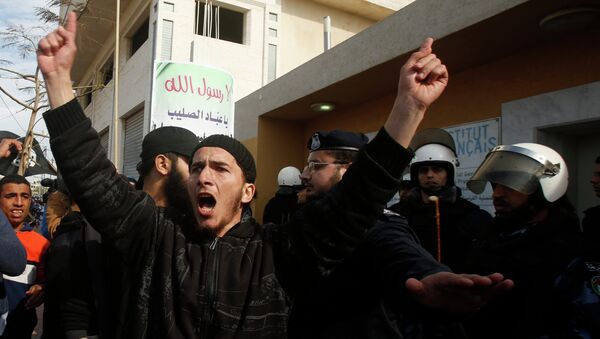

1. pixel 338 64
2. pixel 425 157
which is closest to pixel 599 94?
pixel 425 157

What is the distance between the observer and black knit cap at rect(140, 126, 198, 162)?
2.64 metres

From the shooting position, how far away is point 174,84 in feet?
14.7

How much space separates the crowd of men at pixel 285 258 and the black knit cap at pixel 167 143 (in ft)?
0.85

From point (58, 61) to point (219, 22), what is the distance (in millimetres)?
→ 12996

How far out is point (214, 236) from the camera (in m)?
1.88

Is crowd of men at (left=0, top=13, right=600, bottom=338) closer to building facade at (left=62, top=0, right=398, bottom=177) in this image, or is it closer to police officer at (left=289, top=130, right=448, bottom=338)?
police officer at (left=289, top=130, right=448, bottom=338)

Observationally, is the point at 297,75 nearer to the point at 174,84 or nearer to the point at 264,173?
the point at 264,173

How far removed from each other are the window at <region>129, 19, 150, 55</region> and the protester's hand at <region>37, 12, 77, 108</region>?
44.9ft

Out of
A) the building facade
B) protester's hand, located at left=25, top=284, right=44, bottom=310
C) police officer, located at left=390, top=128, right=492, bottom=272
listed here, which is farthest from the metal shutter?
police officer, located at left=390, top=128, right=492, bottom=272

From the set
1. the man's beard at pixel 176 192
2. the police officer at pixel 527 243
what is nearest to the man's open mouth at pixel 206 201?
the man's beard at pixel 176 192

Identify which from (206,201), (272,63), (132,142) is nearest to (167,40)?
(272,63)

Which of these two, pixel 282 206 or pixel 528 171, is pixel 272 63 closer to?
pixel 282 206

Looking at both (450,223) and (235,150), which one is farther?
(450,223)

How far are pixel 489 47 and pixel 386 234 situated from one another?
409 cm
